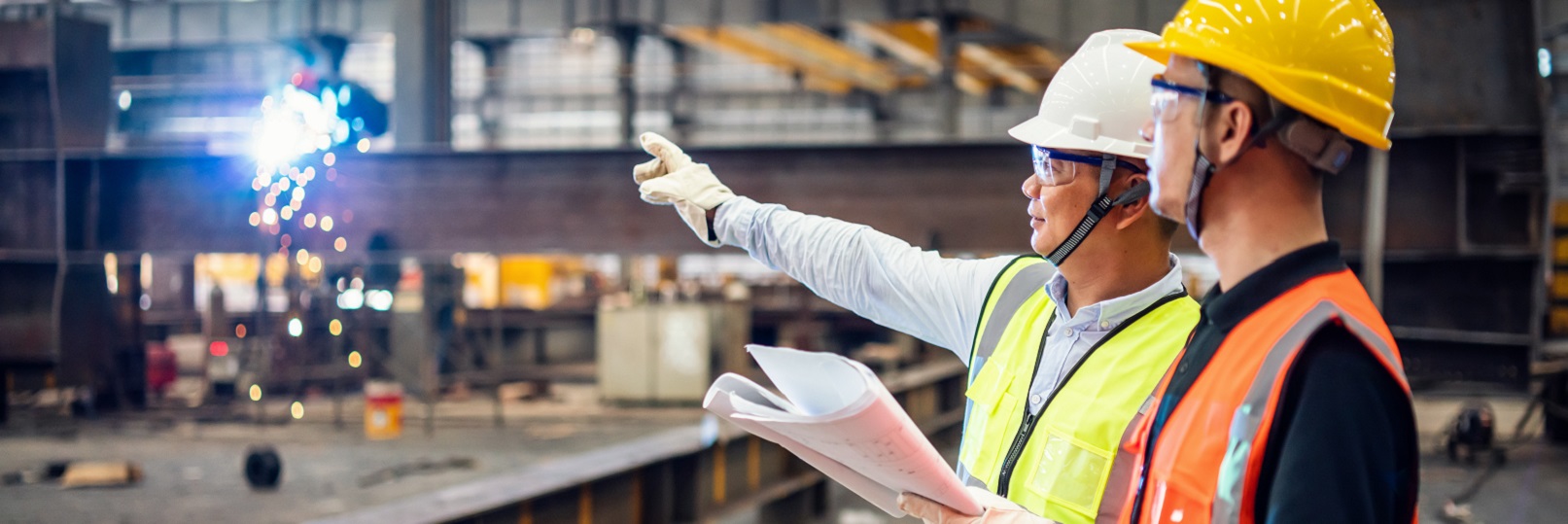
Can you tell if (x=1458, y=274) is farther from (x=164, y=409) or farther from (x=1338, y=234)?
(x=164, y=409)

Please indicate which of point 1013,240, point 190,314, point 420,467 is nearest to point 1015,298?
point 1013,240

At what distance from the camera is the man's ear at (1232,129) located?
1.27 metres

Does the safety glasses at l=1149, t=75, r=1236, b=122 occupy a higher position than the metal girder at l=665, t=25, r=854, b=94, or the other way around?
the metal girder at l=665, t=25, r=854, b=94

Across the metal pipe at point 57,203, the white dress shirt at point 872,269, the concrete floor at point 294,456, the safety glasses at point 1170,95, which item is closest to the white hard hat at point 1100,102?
the white dress shirt at point 872,269

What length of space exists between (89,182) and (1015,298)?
988 centimetres

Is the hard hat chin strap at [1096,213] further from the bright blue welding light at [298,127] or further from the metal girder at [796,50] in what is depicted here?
the metal girder at [796,50]

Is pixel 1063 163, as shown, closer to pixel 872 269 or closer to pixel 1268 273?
pixel 872 269

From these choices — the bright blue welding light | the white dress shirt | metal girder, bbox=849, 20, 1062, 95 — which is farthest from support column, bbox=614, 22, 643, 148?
the white dress shirt

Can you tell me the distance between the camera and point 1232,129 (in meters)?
1.29

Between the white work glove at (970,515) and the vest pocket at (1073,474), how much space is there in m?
0.22

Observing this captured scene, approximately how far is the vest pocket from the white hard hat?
53cm

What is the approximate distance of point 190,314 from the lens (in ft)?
70.9

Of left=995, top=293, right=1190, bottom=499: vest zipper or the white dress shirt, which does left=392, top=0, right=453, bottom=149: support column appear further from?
left=995, top=293, right=1190, bottom=499: vest zipper

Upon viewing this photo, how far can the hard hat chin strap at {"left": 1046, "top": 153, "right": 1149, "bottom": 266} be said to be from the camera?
6.70ft
